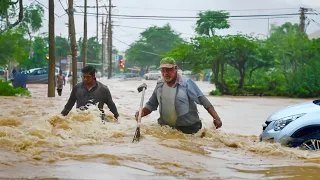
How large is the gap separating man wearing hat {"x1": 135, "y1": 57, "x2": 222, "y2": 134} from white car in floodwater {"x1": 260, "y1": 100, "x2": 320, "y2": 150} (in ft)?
2.92

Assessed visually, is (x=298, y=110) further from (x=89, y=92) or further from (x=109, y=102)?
(x=89, y=92)

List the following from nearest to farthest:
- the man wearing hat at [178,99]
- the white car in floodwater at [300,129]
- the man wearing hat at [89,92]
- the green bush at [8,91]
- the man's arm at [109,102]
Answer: the white car in floodwater at [300,129] < the man wearing hat at [178,99] < the man wearing hat at [89,92] < the man's arm at [109,102] < the green bush at [8,91]

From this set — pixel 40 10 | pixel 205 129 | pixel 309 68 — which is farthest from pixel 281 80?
pixel 40 10

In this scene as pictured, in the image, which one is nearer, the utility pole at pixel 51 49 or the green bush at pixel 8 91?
the green bush at pixel 8 91

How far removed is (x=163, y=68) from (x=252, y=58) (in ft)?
103

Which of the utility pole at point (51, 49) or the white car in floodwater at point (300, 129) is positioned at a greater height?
the utility pole at point (51, 49)

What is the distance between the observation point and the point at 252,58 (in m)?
39.1

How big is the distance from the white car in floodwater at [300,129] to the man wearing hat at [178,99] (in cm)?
89

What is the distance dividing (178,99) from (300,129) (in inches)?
67.5

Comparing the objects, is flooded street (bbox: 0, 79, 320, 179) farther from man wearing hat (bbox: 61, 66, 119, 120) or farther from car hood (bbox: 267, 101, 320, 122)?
car hood (bbox: 267, 101, 320, 122)

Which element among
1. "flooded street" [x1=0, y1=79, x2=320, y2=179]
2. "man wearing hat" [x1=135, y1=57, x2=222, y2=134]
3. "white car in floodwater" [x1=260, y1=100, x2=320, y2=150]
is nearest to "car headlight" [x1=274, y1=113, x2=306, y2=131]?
"white car in floodwater" [x1=260, y1=100, x2=320, y2=150]

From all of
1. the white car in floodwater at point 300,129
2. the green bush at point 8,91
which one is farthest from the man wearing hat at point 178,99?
the green bush at point 8,91

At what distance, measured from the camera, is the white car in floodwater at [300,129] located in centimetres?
817

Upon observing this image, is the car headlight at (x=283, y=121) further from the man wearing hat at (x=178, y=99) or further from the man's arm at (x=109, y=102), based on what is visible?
the man's arm at (x=109, y=102)
